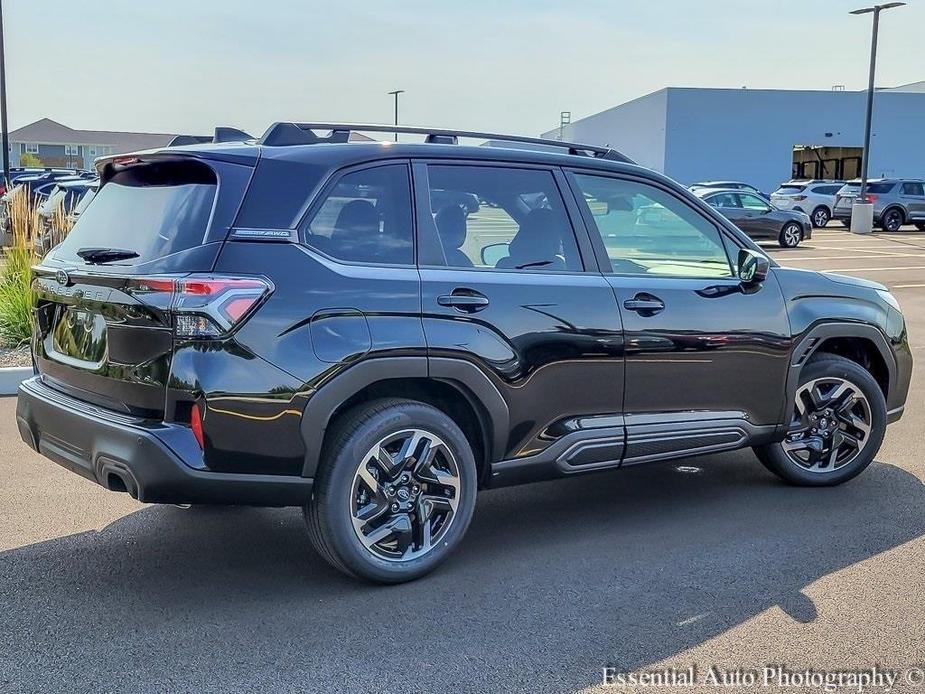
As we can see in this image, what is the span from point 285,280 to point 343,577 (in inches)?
52.8

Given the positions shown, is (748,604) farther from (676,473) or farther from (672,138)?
(672,138)

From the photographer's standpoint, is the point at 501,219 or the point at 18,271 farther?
the point at 18,271

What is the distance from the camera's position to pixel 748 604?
396 centimetres

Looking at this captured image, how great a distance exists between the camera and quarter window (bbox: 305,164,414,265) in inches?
155

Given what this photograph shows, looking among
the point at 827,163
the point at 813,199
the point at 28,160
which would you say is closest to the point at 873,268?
the point at 813,199

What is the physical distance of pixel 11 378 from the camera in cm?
800

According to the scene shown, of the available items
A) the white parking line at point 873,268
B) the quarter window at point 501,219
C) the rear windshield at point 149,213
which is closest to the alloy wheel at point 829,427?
the quarter window at point 501,219

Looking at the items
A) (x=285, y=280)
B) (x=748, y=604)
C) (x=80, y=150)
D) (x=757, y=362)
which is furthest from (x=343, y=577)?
(x=80, y=150)

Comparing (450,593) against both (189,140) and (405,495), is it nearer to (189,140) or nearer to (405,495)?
(405,495)

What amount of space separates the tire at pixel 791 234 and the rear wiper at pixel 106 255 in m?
23.1

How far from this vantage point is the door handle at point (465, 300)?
4.08m

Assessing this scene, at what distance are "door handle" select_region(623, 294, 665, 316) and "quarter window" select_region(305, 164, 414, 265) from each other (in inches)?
43.9

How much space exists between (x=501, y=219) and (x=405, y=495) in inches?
52.3

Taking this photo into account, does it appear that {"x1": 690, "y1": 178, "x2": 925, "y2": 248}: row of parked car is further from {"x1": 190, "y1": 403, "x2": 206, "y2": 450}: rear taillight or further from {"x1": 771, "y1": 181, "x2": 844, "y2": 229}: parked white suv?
{"x1": 190, "y1": 403, "x2": 206, "y2": 450}: rear taillight
